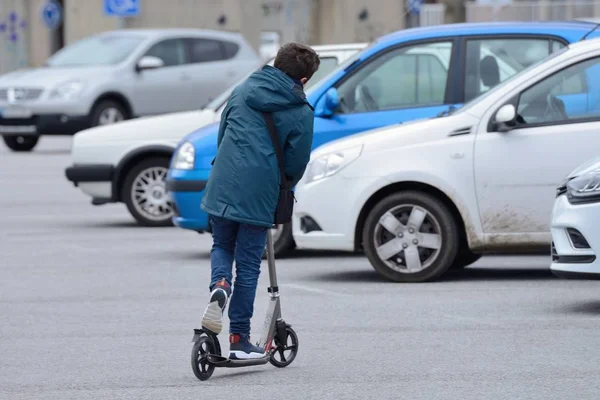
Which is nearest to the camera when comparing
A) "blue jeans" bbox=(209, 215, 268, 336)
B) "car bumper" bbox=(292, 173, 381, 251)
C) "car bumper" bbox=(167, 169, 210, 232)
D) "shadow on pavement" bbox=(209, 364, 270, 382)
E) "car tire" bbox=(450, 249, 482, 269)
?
"blue jeans" bbox=(209, 215, 268, 336)

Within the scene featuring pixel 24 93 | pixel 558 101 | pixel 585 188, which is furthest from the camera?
pixel 24 93

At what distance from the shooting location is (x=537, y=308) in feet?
30.4

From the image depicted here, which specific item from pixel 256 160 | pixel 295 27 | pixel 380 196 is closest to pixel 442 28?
pixel 380 196

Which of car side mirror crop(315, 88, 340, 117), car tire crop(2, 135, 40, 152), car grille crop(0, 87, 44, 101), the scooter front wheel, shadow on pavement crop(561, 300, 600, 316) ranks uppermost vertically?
car side mirror crop(315, 88, 340, 117)

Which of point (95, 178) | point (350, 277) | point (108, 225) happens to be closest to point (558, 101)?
point (350, 277)

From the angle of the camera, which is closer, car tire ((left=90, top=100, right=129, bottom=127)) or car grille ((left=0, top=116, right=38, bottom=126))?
car tire ((left=90, top=100, right=129, bottom=127))

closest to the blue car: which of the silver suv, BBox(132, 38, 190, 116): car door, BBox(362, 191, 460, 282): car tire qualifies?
BBox(362, 191, 460, 282): car tire

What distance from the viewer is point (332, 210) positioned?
10.6 metres

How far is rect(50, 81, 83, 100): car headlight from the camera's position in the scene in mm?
24062

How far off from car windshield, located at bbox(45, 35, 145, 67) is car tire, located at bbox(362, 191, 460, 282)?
14657 mm

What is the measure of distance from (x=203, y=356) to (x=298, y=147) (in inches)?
40.6

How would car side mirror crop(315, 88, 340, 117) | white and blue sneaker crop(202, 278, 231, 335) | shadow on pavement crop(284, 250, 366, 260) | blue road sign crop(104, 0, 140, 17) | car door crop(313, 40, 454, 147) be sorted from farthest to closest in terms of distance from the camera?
blue road sign crop(104, 0, 140, 17) → shadow on pavement crop(284, 250, 366, 260) → car door crop(313, 40, 454, 147) → car side mirror crop(315, 88, 340, 117) → white and blue sneaker crop(202, 278, 231, 335)

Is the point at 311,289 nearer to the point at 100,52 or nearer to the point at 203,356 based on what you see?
the point at 203,356

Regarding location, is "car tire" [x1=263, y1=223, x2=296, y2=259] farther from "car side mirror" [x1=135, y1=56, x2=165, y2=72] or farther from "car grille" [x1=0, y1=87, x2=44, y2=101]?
"car grille" [x1=0, y1=87, x2=44, y2=101]
